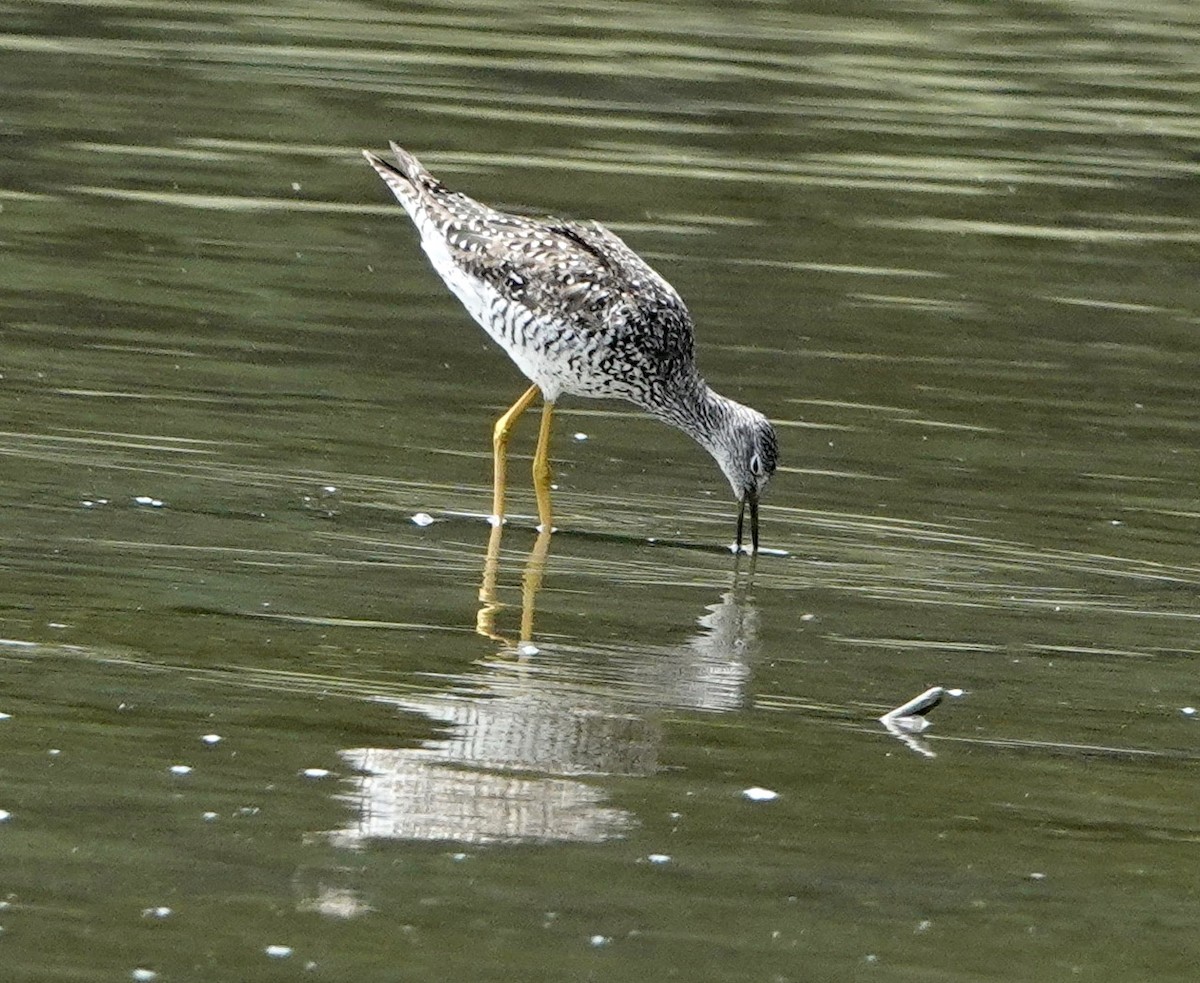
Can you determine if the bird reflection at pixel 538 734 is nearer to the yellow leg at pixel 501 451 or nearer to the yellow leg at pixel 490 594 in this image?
the yellow leg at pixel 490 594

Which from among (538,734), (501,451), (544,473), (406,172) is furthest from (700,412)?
(538,734)

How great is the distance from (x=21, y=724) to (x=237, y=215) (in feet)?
27.8

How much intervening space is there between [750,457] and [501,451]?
109 centimetres

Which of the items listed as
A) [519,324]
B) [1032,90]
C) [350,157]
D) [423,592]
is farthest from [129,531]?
[1032,90]

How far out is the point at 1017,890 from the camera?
20.9 ft

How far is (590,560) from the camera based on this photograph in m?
9.62

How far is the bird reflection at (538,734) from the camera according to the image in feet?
21.7

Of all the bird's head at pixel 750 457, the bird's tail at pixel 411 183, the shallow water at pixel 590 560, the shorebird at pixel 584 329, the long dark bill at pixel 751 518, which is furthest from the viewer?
the bird's tail at pixel 411 183

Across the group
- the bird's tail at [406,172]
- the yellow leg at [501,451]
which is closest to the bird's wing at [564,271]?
the yellow leg at [501,451]

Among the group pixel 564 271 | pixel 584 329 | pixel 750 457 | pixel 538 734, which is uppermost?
pixel 564 271

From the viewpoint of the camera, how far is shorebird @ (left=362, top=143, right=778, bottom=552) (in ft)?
34.6

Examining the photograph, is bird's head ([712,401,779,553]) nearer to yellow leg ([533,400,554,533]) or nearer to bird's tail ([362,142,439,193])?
yellow leg ([533,400,554,533])

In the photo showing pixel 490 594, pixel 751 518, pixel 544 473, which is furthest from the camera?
pixel 544 473

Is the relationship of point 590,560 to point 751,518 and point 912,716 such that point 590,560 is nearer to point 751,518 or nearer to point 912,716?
point 751,518
